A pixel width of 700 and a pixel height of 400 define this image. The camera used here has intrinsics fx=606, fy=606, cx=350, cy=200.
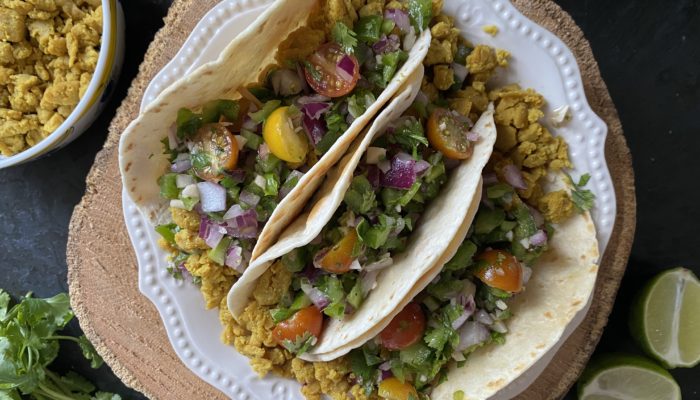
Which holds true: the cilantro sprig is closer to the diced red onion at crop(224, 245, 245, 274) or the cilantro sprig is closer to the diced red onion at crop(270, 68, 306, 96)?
the diced red onion at crop(270, 68, 306, 96)

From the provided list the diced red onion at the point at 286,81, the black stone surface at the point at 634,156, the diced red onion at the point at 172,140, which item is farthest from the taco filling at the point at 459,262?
the black stone surface at the point at 634,156

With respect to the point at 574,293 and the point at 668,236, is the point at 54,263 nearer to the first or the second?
the point at 574,293

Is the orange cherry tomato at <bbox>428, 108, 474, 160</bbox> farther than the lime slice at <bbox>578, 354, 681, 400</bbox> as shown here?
No

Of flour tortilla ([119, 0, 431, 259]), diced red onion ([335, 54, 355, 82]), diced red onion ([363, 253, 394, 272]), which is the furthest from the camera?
diced red onion ([363, 253, 394, 272])

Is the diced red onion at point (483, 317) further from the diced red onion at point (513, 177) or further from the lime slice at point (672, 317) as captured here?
the lime slice at point (672, 317)

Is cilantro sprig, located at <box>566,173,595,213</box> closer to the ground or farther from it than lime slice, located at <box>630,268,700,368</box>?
farther from it

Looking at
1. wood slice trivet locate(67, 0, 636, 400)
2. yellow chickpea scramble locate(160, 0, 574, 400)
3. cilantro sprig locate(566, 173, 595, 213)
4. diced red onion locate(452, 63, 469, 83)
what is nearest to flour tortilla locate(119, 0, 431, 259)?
yellow chickpea scramble locate(160, 0, 574, 400)

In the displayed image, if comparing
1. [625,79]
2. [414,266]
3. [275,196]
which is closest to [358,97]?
[275,196]
